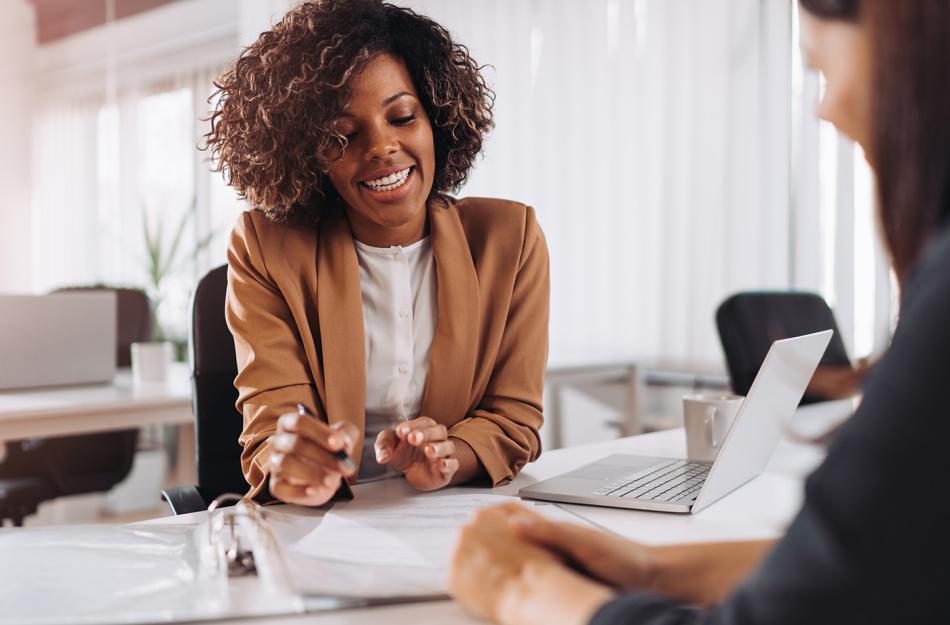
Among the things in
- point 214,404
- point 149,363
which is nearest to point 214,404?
point 214,404

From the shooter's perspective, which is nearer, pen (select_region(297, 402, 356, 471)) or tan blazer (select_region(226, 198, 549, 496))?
pen (select_region(297, 402, 356, 471))

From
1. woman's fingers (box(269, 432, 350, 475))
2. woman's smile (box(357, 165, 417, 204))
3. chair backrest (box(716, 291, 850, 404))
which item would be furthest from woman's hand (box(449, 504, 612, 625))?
chair backrest (box(716, 291, 850, 404))

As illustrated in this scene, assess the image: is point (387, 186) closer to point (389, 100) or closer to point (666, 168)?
point (389, 100)

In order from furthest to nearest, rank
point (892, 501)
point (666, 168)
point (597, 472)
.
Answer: point (666, 168)
point (597, 472)
point (892, 501)

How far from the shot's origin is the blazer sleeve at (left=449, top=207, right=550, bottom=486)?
1299 millimetres

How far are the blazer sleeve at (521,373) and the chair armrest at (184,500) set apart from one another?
1.35 ft

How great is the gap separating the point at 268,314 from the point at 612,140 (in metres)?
2.58

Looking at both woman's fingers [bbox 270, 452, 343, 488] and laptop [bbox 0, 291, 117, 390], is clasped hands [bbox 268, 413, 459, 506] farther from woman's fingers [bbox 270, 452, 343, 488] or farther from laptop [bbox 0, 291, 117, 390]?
laptop [bbox 0, 291, 117, 390]

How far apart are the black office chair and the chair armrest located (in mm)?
95

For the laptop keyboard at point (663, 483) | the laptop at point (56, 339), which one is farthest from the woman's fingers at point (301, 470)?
the laptop at point (56, 339)

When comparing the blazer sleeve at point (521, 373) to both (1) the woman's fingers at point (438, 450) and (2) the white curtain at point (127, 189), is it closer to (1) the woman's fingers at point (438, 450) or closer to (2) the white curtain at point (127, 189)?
(1) the woman's fingers at point (438, 450)

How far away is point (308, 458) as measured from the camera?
0.98m

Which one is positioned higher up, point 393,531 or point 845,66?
point 845,66

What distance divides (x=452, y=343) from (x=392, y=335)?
11 centimetres
